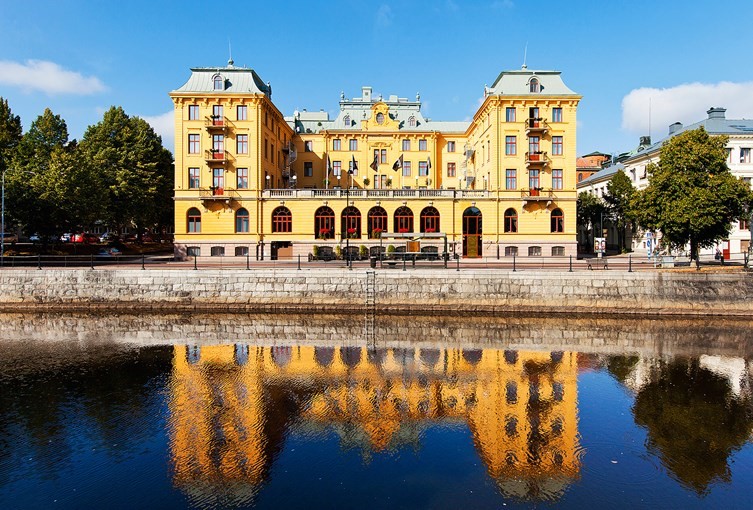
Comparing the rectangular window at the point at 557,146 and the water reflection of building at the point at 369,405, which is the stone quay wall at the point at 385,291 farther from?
the rectangular window at the point at 557,146

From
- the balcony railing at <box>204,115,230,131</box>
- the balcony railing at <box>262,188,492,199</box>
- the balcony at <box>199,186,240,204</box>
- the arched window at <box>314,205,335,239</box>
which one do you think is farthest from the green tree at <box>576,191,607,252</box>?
the balcony railing at <box>204,115,230,131</box>

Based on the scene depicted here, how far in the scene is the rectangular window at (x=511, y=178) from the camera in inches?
2089

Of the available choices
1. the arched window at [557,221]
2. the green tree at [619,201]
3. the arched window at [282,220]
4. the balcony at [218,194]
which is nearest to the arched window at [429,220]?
the arched window at [557,221]

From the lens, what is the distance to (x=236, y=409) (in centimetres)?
1580

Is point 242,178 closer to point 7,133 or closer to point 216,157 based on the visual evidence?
point 216,157

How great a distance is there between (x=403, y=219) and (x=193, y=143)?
23315 mm

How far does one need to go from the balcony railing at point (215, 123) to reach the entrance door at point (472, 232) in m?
26.7

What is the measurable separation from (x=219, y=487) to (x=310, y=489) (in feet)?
6.85

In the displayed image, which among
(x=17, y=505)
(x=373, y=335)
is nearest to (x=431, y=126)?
(x=373, y=335)

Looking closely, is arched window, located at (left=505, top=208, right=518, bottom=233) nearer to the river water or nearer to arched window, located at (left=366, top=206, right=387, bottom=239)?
arched window, located at (left=366, top=206, right=387, bottom=239)

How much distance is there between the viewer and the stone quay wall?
31.4 metres

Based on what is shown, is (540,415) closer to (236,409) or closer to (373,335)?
(236,409)

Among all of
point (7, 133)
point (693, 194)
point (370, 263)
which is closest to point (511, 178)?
point (693, 194)

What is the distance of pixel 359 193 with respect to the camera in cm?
5197
